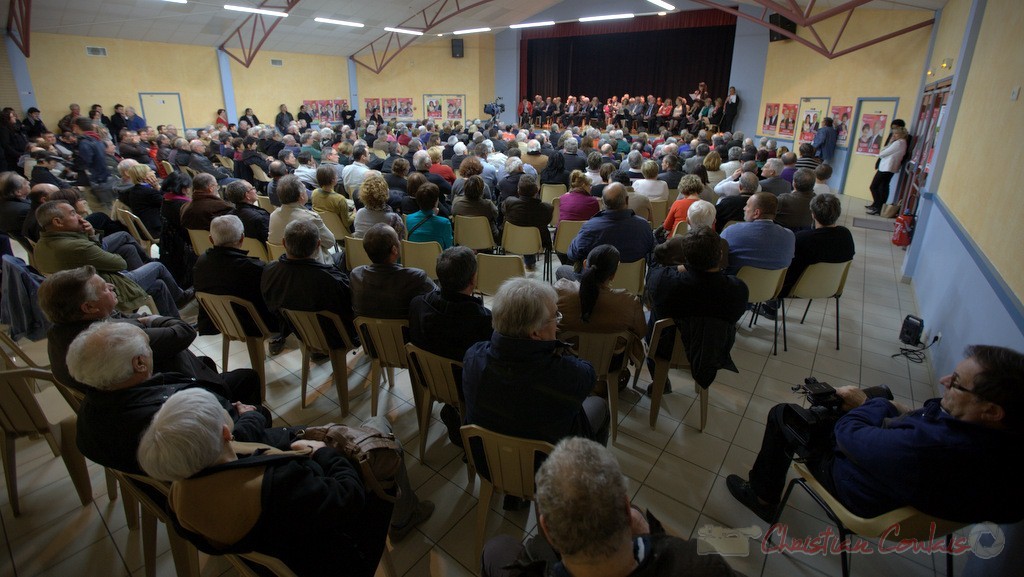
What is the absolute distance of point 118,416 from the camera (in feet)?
5.25

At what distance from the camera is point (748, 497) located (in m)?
2.31

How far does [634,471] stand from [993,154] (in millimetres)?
3336

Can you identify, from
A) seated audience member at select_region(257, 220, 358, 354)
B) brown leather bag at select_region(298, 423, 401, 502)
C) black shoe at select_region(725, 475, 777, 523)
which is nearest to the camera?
brown leather bag at select_region(298, 423, 401, 502)

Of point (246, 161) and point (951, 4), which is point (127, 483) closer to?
point (246, 161)

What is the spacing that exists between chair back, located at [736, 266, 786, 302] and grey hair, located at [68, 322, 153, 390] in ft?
11.5

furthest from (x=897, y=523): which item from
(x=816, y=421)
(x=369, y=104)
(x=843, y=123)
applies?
(x=369, y=104)

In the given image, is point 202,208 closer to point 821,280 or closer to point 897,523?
point 897,523

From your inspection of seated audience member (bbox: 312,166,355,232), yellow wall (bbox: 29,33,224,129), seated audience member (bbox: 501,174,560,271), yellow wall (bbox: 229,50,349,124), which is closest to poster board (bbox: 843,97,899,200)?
seated audience member (bbox: 501,174,560,271)

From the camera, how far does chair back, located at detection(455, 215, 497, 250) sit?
4496 mm

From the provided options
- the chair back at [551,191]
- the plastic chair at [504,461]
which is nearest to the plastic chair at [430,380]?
the plastic chair at [504,461]

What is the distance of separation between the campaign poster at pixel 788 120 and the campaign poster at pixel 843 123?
1.36m

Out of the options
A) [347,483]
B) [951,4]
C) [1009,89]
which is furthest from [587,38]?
[347,483]

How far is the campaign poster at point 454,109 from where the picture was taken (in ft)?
62.7

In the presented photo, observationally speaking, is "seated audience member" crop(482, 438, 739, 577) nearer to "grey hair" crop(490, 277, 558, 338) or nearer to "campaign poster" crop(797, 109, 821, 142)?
"grey hair" crop(490, 277, 558, 338)
